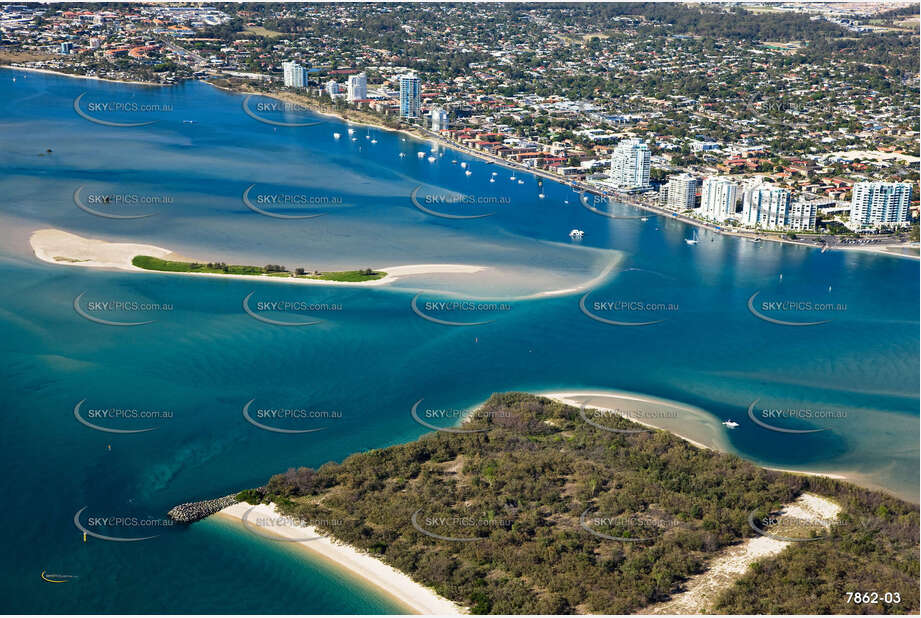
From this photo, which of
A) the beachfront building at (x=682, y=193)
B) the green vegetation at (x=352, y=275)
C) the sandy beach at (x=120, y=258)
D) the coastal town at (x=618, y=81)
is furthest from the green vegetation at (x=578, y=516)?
the beachfront building at (x=682, y=193)

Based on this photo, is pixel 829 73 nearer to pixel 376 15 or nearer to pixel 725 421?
pixel 376 15

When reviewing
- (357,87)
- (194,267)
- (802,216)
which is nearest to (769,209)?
(802,216)

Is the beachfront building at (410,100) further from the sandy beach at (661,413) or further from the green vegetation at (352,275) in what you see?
the sandy beach at (661,413)

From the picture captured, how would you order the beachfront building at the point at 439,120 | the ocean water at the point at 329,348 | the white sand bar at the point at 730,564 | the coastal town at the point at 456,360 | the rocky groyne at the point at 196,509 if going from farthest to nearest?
the beachfront building at the point at 439,120 → the rocky groyne at the point at 196,509 → the ocean water at the point at 329,348 → the coastal town at the point at 456,360 → the white sand bar at the point at 730,564

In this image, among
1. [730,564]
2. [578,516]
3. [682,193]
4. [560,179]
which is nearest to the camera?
[730,564]

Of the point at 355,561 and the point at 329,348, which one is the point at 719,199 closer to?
the point at 329,348

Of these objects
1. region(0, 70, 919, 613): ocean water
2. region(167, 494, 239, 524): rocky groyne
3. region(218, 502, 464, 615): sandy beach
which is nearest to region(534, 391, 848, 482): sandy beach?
region(0, 70, 919, 613): ocean water

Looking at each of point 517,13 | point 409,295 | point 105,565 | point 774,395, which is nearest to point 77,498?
point 105,565
